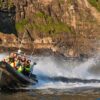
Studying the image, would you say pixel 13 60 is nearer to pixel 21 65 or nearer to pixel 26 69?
pixel 21 65

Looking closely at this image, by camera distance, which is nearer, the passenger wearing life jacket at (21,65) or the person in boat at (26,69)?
the passenger wearing life jacket at (21,65)

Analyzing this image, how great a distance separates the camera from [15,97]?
1389 inches

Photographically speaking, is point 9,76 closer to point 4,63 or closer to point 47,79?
point 4,63

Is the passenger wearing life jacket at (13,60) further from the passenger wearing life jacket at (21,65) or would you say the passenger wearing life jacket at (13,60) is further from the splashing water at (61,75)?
the splashing water at (61,75)

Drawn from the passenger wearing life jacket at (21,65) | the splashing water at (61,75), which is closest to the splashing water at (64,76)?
the splashing water at (61,75)

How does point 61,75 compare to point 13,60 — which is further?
point 61,75

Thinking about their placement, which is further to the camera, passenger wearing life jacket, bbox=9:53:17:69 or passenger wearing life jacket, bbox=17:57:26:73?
passenger wearing life jacket, bbox=9:53:17:69

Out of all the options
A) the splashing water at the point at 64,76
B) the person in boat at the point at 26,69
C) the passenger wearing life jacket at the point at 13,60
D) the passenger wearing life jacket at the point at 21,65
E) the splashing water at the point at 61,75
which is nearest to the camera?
the passenger wearing life jacket at the point at 21,65

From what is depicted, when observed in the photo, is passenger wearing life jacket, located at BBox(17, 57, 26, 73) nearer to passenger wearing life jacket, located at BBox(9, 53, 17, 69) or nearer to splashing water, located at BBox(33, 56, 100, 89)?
passenger wearing life jacket, located at BBox(9, 53, 17, 69)

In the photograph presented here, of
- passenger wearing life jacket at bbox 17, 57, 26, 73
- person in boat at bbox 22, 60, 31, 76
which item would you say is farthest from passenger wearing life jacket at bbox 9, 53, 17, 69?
person in boat at bbox 22, 60, 31, 76

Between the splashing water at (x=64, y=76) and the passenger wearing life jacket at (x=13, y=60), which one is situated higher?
the passenger wearing life jacket at (x=13, y=60)

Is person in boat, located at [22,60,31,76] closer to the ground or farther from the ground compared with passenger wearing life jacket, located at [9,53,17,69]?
closer to the ground

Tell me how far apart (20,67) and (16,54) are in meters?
1.50

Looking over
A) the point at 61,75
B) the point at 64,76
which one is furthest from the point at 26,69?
the point at 61,75
